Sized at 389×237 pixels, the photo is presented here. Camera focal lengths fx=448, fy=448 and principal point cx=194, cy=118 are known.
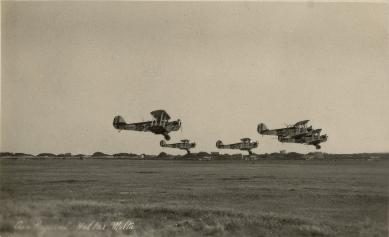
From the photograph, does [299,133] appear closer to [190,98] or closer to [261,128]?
[261,128]

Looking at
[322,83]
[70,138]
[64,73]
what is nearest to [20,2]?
[64,73]

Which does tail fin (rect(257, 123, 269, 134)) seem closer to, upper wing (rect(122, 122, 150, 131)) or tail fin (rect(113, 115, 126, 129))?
upper wing (rect(122, 122, 150, 131))

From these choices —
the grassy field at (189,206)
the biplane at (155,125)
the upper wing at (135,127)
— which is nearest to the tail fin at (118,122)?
the biplane at (155,125)

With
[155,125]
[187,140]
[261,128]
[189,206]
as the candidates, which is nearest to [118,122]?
[187,140]

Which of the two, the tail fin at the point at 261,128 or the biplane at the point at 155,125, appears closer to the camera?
the biplane at the point at 155,125

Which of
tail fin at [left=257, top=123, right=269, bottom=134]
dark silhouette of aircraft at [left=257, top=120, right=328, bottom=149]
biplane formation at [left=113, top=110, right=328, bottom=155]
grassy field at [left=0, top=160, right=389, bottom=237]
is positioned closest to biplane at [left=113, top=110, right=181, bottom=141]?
biplane formation at [left=113, top=110, right=328, bottom=155]

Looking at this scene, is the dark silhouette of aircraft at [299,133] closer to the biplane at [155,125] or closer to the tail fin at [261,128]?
the tail fin at [261,128]
